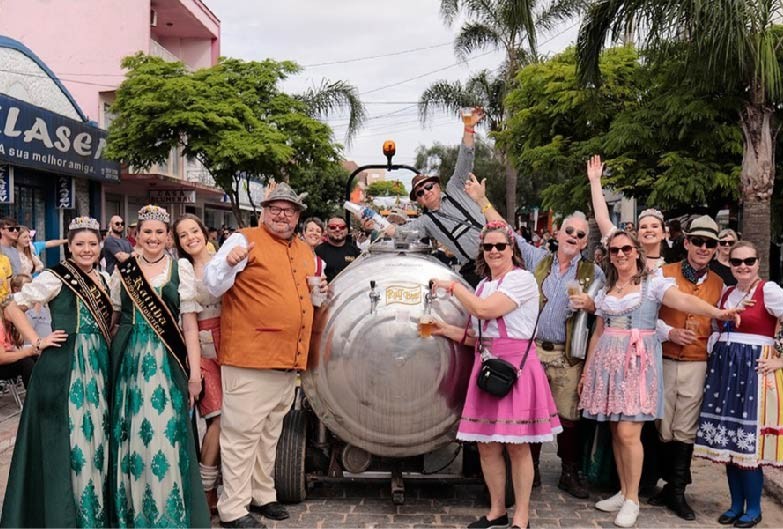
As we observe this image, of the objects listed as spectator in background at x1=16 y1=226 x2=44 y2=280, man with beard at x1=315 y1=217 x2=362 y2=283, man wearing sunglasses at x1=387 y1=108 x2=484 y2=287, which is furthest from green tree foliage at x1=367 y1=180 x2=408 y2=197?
spectator in background at x1=16 y1=226 x2=44 y2=280

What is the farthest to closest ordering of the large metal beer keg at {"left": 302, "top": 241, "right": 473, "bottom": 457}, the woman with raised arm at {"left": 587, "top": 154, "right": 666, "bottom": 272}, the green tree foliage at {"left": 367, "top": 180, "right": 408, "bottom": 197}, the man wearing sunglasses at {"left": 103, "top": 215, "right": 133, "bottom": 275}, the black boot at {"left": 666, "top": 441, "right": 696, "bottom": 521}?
1. the man wearing sunglasses at {"left": 103, "top": 215, "right": 133, "bottom": 275}
2. the green tree foliage at {"left": 367, "top": 180, "right": 408, "bottom": 197}
3. the woman with raised arm at {"left": 587, "top": 154, "right": 666, "bottom": 272}
4. the black boot at {"left": 666, "top": 441, "right": 696, "bottom": 521}
5. the large metal beer keg at {"left": 302, "top": 241, "right": 473, "bottom": 457}

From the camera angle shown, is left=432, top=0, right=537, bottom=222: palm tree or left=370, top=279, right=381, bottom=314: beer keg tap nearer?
left=370, top=279, right=381, bottom=314: beer keg tap

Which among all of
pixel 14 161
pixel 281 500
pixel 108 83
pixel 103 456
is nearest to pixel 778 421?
pixel 281 500

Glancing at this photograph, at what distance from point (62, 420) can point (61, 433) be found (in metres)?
0.06

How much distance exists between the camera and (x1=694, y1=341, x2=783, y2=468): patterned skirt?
415 centimetres

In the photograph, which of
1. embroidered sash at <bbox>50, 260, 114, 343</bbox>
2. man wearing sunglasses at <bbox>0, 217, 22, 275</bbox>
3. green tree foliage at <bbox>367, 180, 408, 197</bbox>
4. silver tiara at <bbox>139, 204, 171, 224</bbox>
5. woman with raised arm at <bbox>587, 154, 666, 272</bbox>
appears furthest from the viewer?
green tree foliage at <bbox>367, 180, 408, 197</bbox>

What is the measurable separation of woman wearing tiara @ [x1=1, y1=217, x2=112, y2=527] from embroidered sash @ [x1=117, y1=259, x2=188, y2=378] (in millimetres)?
215

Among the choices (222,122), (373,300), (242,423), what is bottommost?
(242,423)

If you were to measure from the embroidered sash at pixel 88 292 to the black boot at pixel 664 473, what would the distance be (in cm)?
349

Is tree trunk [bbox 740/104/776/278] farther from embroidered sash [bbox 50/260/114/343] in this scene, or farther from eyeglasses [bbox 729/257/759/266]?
embroidered sash [bbox 50/260/114/343]

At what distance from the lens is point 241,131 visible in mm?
17438

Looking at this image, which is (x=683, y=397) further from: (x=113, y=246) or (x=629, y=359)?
(x=113, y=246)

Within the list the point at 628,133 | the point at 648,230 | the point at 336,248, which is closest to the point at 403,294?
the point at 648,230

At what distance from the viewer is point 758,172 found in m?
8.56
